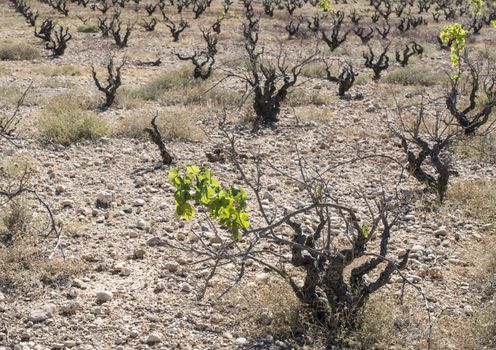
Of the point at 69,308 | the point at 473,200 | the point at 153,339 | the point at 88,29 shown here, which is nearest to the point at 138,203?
the point at 69,308

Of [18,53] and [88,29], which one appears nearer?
[18,53]

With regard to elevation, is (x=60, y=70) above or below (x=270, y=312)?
below

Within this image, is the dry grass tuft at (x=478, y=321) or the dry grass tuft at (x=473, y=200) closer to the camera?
the dry grass tuft at (x=478, y=321)

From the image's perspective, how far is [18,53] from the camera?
708 inches

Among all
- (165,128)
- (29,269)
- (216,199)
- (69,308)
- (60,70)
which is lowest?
(60,70)

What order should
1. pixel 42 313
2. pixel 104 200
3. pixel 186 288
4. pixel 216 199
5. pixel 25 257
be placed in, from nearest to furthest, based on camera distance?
pixel 216 199 → pixel 42 313 → pixel 186 288 → pixel 25 257 → pixel 104 200

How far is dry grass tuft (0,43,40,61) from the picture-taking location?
17.6 metres

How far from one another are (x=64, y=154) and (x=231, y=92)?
506 cm

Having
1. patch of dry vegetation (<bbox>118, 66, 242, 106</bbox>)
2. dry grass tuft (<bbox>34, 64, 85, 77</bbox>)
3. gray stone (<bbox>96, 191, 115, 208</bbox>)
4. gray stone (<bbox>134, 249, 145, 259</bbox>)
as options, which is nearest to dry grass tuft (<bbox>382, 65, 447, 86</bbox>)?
patch of dry vegetation (<bbox>118, 66, 242, 106</bbox>)

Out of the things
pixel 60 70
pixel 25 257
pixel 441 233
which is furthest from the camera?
pixel 60 70

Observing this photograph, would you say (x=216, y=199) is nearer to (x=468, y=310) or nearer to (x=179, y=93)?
(x=468, y=310)

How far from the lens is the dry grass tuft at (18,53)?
17.6 meters

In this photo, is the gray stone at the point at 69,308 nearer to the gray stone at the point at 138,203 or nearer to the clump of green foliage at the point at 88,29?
the gray stone at the point at 138,203

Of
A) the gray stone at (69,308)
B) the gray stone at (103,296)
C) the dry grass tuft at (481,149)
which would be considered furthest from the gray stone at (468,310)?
the dry grass tuft at (481,149)
